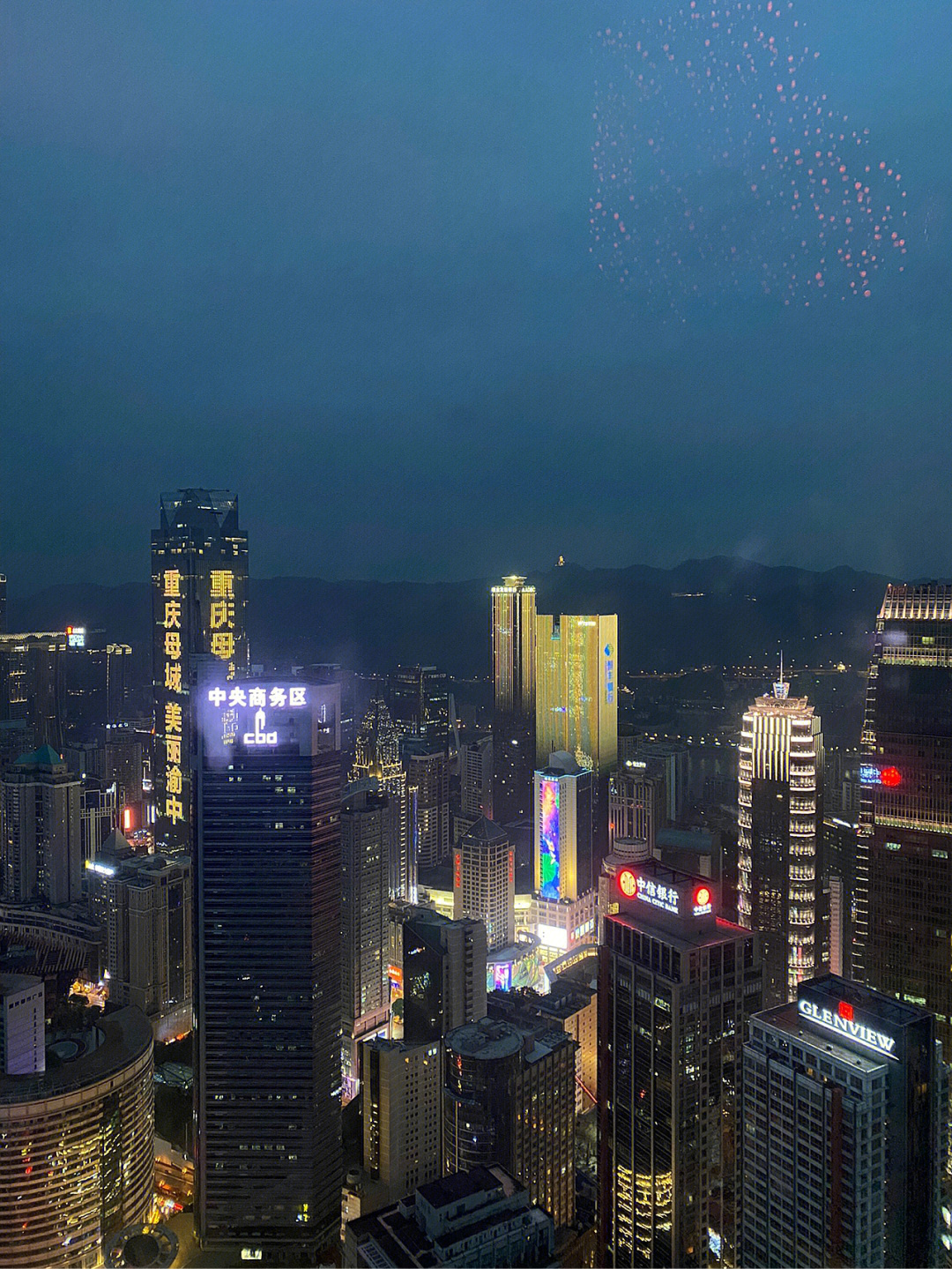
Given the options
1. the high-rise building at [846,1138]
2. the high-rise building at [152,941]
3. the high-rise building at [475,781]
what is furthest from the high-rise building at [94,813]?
the high-rise building at [846,1138]

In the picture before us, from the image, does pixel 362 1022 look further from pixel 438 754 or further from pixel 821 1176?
pixel 821 1176

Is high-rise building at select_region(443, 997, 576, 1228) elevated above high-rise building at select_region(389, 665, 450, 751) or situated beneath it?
situated beneath

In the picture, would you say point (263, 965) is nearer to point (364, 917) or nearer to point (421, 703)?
point (364, 917)

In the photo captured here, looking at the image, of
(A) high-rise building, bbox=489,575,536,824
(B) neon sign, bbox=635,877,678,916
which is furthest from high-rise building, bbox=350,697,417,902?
(B) neon sign, bbox=635,877,678,916

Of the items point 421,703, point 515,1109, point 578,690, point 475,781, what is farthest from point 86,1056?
point 578,690

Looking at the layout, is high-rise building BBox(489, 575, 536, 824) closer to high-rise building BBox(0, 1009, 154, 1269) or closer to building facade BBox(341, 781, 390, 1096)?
building facade BBox(341, 781, 390, 1096)
